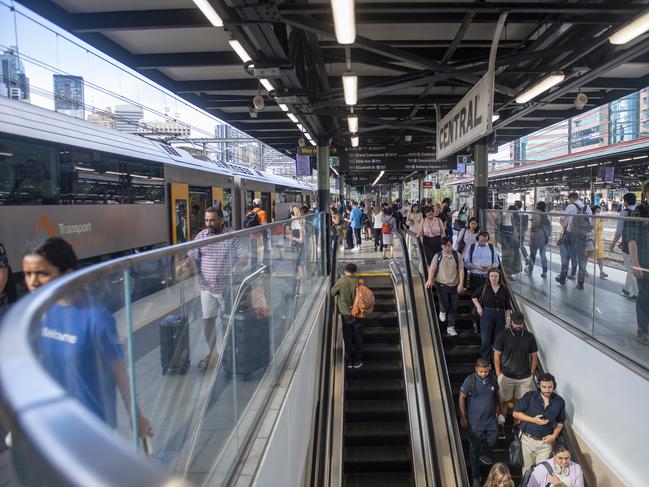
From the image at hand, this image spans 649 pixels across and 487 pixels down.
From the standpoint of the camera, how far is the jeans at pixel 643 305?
5.40 metres

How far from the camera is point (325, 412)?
8.34m

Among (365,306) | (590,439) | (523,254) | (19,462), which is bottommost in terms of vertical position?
(590,439)

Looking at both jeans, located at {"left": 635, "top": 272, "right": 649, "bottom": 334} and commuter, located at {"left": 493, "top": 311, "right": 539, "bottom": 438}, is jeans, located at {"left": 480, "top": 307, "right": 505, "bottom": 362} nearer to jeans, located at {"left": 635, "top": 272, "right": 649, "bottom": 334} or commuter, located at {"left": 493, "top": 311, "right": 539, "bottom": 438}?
commuter, located at {"left": 493, "top": 311, "right": 539, "bottom": 438}

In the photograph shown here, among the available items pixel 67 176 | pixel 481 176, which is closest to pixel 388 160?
pixel 481 176

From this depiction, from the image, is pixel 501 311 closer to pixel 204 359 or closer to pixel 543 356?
pixel 543 356

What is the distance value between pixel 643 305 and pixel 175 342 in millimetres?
5382

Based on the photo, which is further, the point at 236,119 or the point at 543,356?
the point at 236,119

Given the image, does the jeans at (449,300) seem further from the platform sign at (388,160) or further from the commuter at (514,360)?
the platform sign at (388,160)

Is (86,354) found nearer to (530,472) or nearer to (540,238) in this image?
(530,472)

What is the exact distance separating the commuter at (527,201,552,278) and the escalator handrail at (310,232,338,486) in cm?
405

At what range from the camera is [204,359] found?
277cm

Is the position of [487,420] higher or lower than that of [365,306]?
lower

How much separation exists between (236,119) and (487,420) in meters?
9.51

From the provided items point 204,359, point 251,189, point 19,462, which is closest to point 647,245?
point 204,359
